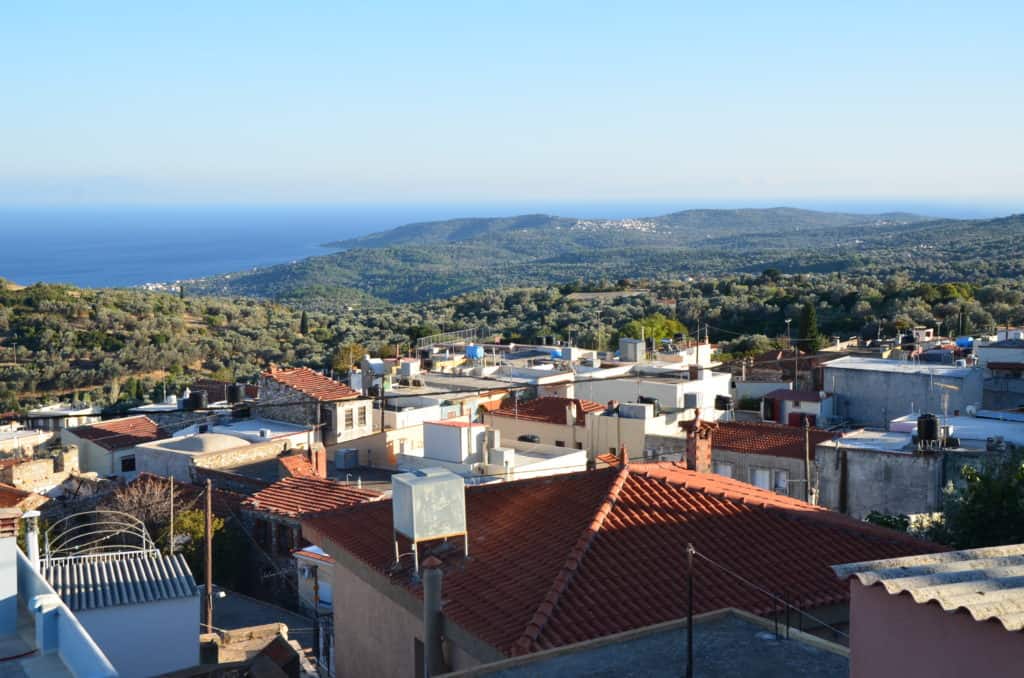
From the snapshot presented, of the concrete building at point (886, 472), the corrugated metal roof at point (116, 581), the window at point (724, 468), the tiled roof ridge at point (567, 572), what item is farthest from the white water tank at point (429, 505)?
the window at point (724, 468)

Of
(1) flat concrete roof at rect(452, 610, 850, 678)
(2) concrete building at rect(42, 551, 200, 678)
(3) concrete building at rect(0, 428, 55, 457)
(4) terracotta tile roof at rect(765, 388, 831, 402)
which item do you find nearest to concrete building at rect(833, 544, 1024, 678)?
(1) flat concrete roof at rect(452, 610, 850, 678)

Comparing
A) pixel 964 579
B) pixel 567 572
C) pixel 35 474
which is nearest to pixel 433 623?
pixel 567 572

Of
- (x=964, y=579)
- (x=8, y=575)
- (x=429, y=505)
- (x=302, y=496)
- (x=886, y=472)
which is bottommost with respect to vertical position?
(x=302, y=496)

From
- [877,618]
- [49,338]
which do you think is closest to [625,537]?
[877,618]

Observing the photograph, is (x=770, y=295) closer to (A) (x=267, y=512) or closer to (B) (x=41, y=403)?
(B) (x=41, y=403)

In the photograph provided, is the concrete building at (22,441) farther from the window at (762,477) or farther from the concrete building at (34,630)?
the concrete building at (34,630)

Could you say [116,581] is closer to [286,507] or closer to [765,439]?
[286,507]

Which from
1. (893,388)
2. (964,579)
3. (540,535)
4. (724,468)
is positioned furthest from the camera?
(893,388)

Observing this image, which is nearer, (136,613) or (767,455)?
(136,613)
